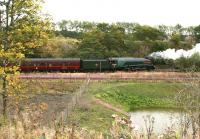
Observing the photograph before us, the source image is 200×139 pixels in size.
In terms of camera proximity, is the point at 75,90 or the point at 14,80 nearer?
the point at 14,80

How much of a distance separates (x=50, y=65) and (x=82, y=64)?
11.8 ft

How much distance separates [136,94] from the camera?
4244cm

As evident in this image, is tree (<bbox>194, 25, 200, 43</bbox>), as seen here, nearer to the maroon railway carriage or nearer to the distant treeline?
the distant treeline

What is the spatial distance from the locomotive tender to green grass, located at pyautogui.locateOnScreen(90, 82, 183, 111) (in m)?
7.89

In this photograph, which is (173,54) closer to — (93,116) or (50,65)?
(50,65)

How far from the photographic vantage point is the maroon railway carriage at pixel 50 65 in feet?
165

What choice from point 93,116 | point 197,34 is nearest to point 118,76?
point 93,116

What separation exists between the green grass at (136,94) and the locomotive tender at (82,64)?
789cm

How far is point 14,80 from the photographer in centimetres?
1648

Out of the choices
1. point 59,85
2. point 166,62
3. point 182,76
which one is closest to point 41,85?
point 59,85

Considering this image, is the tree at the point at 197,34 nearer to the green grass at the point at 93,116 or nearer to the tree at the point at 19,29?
the green grass at the point at 93,116

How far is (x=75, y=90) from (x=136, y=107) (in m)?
5.58

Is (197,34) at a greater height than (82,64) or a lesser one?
greater

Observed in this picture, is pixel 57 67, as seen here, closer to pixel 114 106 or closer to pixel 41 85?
pixel 41 85
